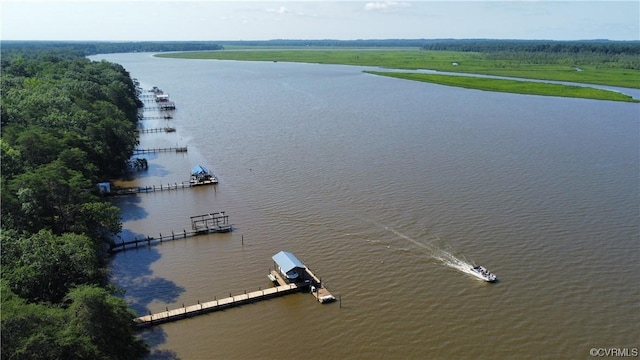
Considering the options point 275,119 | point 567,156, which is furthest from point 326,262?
point 275,119

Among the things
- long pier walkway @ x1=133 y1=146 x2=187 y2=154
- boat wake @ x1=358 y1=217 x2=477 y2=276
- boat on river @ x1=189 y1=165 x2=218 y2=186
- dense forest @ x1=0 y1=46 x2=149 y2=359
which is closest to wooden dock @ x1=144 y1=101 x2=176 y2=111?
long pier walkway @ x1=133 y1=146 x2=187 y2=154

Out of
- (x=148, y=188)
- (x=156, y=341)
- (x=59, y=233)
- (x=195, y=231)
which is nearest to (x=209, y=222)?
(x=195, y=231)

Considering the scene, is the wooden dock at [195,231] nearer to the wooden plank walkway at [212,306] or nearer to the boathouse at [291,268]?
the boathouse at [291,268]

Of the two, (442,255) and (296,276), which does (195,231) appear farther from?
(442,255)

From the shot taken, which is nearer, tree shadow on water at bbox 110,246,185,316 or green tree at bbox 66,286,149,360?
green tree at bbox 66,286,149,360

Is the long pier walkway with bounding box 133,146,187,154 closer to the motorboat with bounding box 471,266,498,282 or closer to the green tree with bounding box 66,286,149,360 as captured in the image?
the green tree with bounding box 66,286,149,360
